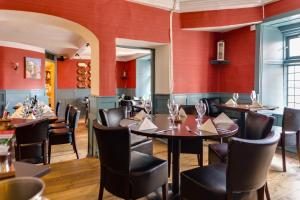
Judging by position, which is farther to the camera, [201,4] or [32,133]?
[201,4]

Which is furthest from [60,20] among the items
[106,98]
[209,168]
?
[209,168]

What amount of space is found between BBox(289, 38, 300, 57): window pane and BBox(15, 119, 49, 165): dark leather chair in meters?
4.61

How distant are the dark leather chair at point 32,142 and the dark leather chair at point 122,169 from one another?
1315mm

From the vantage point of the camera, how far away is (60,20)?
11.4ft

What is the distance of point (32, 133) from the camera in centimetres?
279

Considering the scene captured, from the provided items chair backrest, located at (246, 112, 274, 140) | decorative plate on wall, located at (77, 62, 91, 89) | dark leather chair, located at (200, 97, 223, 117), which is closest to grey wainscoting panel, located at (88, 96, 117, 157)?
dark leather chair, located at (200, 97, 223, 117)

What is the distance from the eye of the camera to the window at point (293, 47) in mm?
4391

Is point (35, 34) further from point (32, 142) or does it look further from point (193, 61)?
point (193, 61)

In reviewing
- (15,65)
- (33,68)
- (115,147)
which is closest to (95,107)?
(115,147)

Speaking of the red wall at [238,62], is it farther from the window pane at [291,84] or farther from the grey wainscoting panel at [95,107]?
the grey wainscoting panel at [95,107]

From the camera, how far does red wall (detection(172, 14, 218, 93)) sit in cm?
472

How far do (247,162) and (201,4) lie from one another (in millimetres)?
3857

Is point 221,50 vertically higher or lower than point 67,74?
higher

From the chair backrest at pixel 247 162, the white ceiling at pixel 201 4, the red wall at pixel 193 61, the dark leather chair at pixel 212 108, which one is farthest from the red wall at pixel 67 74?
the chair backrest at pixel 247 162
